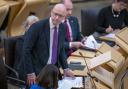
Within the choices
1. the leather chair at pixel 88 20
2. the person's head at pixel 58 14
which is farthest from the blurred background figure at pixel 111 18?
the person's head at pixel 58 14

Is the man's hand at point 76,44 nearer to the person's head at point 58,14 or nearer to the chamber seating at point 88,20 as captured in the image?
the person's head at point 58,14


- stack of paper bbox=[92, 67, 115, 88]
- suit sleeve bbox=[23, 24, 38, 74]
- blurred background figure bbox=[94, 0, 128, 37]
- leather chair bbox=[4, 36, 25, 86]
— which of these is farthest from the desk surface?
blurred background figure bbox=[94, 0, 128, 37]

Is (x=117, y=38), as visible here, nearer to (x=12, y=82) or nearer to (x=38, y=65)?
(x=38, y=65)

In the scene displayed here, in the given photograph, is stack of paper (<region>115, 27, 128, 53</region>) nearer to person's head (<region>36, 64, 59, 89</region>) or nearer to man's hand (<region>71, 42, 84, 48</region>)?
person's head (<region>36, 64, 59, 89</region>)

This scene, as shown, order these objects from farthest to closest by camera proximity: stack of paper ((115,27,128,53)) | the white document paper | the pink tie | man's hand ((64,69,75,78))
Result: the white document paper
the pink tie
man's hand ((64,69,75,78))
stack of paper ((115,27,128,53))

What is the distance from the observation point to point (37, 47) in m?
4.17

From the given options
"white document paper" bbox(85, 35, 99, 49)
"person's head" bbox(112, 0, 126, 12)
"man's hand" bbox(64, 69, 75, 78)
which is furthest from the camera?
"person's head" bbox(112, 0, 126, 12)

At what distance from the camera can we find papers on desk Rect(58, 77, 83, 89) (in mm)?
3657

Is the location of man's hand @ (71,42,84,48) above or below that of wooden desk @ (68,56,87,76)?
above

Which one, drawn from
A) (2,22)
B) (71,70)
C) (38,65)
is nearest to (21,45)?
(38,65)

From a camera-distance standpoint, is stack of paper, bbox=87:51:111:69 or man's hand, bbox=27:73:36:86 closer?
stack of paper, bbox=87:51:111:69

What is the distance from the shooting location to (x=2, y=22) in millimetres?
6602

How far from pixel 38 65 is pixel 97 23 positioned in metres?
2.18

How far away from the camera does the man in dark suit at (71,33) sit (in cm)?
497
